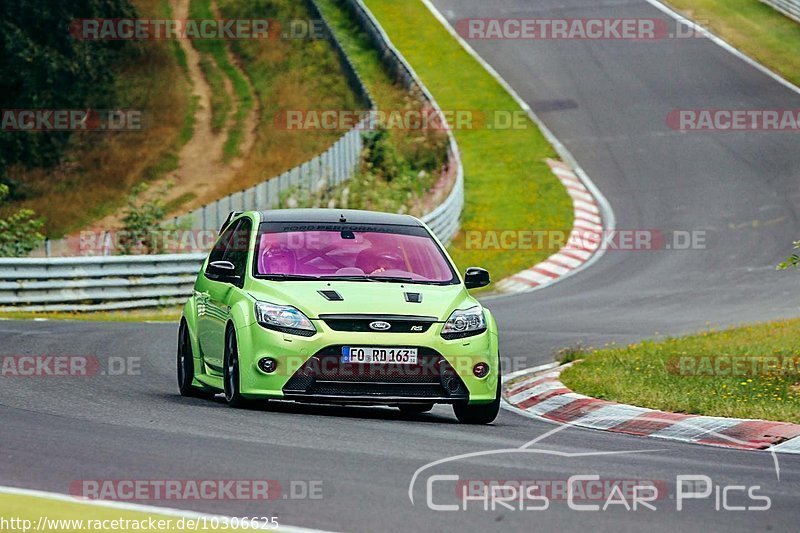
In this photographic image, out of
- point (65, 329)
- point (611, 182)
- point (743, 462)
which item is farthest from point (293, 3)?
point (743, 462)

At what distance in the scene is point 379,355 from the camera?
10477 mm

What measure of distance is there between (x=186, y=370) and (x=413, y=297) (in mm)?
2462

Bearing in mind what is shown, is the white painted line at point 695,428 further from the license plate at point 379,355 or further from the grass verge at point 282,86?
A: the grass verge at point 282,86

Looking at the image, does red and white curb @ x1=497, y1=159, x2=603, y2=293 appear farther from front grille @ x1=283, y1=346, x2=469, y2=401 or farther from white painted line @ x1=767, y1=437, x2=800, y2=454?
white painted line @ x1=767, y1=437, x2=800, y2=454

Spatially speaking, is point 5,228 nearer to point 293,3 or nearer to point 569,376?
point 569,376

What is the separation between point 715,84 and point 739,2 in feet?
31.7

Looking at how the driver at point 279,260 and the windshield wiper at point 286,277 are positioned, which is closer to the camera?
the windshield wiper at point 286,277

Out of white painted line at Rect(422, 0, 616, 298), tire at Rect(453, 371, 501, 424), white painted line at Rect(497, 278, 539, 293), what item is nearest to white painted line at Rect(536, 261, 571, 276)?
white painted line at Rect(422, 0, 616, 298)

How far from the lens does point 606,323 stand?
67.1 feet

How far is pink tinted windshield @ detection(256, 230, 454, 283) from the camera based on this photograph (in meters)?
11.4

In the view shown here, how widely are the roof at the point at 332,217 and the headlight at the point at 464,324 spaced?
143 centimetres

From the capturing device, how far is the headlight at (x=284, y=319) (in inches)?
413

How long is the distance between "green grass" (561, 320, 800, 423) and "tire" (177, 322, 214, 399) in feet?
10.6

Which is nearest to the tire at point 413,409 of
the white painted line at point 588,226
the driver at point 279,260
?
the driver at point 279,260
